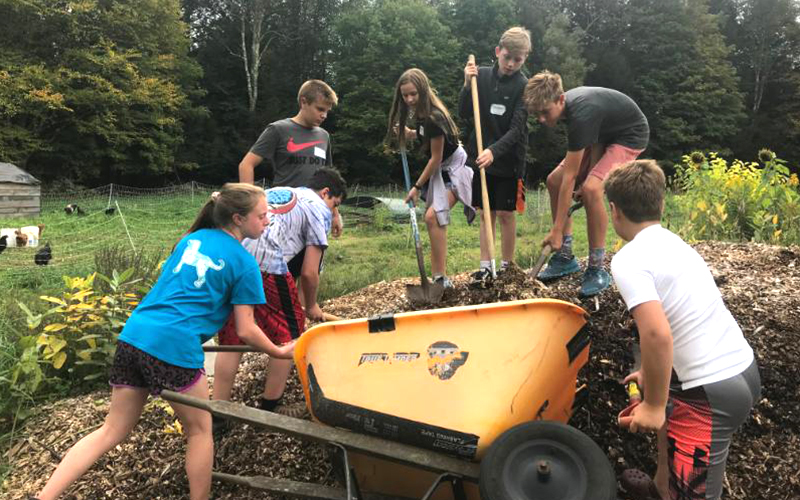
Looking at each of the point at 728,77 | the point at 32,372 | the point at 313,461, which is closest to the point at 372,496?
the point at 313,461

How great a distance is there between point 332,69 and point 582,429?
34.1 m

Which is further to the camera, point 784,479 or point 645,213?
point 784,479

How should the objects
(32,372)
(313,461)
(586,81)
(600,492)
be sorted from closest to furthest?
(600,492) → (313,461) → (32,372) → (586,81)

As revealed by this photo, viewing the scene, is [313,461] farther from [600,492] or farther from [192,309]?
[600,492]

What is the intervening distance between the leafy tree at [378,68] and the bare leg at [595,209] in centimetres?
2644

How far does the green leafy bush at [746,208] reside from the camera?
556 cm

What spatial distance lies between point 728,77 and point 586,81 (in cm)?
917

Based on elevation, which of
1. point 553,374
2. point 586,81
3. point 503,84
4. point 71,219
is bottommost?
point 71,219

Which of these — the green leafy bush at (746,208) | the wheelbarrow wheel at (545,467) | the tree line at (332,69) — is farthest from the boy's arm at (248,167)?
the tree line at (332,69)

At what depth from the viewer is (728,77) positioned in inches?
1423

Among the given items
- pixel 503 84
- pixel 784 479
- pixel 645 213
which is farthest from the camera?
pixel 503 84

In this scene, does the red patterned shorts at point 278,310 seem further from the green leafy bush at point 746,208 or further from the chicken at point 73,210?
the chicken at point 73,210

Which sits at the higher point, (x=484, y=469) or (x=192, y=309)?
A: (x=192, y=309)

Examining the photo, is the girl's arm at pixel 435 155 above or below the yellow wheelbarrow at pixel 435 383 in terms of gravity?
above
